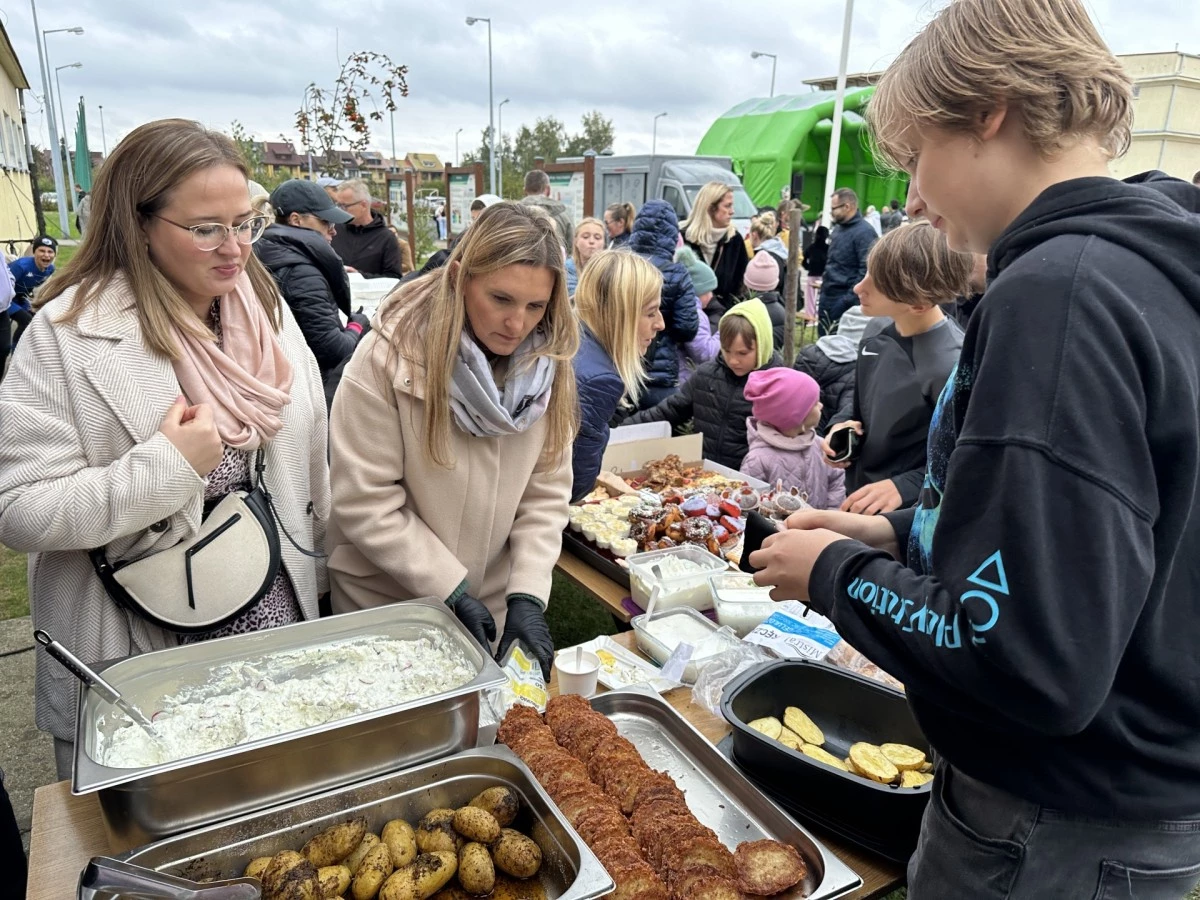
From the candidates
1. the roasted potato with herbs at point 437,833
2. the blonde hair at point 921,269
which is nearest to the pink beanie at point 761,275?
the blonde hair at point 921,269

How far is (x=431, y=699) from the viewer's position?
1.40 metres

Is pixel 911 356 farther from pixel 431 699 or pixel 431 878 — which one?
pixel 431 878

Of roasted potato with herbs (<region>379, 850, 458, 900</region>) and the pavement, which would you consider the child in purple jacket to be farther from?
the pavement

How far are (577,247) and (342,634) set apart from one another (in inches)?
215

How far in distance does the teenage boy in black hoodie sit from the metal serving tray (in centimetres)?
74

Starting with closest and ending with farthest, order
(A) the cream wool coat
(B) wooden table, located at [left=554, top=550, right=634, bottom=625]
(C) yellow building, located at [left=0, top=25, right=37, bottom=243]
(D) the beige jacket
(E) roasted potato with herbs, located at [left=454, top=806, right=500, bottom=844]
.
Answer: (E) roasted potato with herbs, located at [left=454, top=806, right=500, bottom=844]
(A) the cream wool coat
(D) the beige jacket
(B) wooden table, located at [left=554, top=550, right=634, bottom=625]
(C) yellow building, located at [left=0, top=25, right=37, bottom=243]

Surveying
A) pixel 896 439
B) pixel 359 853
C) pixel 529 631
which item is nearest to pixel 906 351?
pixel 896 439

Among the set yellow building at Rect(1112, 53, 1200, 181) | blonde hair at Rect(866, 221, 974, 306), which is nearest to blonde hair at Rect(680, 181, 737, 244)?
blonde hair at Rect(866, 221, 974, 306)

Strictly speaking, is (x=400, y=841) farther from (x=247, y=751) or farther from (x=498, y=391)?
(x=498, y=391)

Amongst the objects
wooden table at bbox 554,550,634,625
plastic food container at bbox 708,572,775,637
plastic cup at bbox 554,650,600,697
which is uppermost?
plastic cup at bbox 554,650,600,697

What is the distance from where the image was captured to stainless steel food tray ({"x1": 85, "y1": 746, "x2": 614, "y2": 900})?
3.86 ft

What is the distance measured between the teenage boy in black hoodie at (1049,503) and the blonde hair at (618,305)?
7.17 feet

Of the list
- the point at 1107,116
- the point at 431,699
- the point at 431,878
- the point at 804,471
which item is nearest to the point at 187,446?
the point at 431,699

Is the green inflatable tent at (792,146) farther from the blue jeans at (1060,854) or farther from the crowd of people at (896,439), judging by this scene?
the blue jeans at (1060,854)
